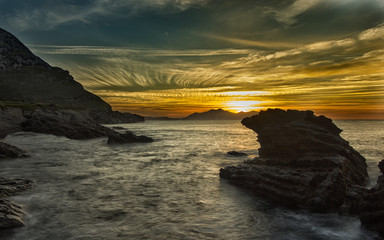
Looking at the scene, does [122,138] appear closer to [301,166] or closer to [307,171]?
[301,166]

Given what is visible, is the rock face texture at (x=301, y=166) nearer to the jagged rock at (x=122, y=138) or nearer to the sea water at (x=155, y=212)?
the sea water at (x=155, y=212)

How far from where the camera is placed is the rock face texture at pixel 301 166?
15.1 m

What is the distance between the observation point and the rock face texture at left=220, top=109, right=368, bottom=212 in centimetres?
1508

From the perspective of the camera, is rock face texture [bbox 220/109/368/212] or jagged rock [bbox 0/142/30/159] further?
jagged rock [bbox 0/142/30/159]

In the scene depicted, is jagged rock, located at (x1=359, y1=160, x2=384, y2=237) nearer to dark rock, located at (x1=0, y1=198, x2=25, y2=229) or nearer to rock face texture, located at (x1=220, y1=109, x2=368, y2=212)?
rock face texture, located at (x1=220, y1=109, x2=368, y2=212)

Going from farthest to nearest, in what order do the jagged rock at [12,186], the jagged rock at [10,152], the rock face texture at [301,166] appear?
the jagged rock at [10,152]
the jagged rock at [12,186]
the rock face texture at [301,166]

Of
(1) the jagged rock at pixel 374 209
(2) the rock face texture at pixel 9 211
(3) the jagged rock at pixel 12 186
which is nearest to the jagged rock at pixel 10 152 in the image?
(3) the jagged rock at pixel 12 186

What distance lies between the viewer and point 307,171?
16984 millimetres

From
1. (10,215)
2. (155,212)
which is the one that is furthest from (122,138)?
(10,215)

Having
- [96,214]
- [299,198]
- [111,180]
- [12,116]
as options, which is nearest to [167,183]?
[111,180]

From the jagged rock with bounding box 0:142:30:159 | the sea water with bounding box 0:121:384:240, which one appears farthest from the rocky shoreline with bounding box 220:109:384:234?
the jagged rock with bounding box 0:142:30:159

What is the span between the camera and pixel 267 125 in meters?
24.8

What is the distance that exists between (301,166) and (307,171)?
1.18 metres

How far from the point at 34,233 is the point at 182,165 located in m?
21.9
